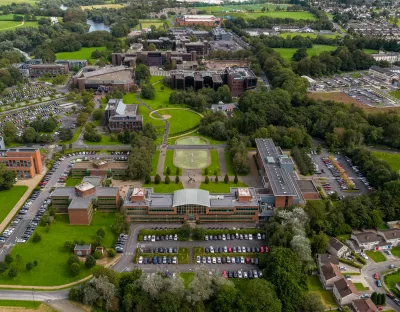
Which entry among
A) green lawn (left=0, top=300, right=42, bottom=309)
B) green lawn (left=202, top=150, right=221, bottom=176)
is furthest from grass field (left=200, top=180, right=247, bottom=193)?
green lawn (left=0, top=300, right=42, bottom=309)

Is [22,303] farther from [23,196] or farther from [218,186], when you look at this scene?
[218,186]

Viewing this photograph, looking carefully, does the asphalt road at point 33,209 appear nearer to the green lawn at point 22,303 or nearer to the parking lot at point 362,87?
the green lawn at point 22,303

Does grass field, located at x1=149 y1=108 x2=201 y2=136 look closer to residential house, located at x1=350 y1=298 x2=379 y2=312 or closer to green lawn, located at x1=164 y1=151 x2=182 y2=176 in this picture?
green lawn, located at x1=164 y1=151 x2=182 y2=176

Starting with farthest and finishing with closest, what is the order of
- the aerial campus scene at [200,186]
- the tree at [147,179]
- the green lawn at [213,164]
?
the green lawn at [213,164], the tree at [147,179], the aerial campus scene at [200,186]

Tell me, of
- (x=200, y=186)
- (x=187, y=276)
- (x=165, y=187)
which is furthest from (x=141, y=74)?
(x=187, y=276)

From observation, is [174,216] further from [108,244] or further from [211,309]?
[211,309]

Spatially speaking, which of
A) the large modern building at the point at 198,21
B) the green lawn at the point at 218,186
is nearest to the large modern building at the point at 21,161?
the green lawn at the point at 218,186
